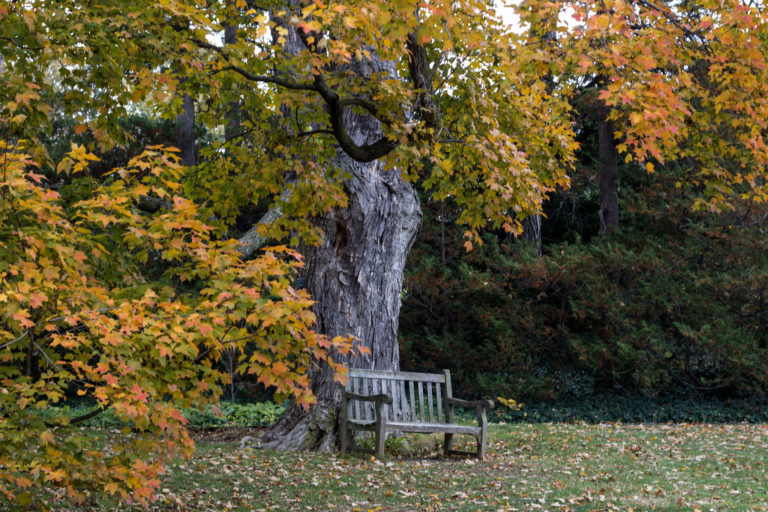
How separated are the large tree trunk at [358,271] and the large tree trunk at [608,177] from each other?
27.4ft

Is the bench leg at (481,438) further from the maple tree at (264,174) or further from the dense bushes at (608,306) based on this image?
the dense bushes at (608,306)

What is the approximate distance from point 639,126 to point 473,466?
359cm

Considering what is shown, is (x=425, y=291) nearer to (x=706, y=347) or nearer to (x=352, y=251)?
(x=706, y=347)

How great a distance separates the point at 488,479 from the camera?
6531 mm

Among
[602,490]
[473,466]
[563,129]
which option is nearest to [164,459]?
[602,490]

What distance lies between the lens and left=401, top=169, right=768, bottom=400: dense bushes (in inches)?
532

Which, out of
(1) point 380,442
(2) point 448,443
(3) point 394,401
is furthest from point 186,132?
(1) point 380,442

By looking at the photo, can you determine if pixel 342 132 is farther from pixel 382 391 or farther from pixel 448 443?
pixel 448 443

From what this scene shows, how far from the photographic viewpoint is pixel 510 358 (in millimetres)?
14711

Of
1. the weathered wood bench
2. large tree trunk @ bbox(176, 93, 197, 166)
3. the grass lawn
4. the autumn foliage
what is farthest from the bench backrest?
large tree trunk @ bbox(176, 93, 197, 166)

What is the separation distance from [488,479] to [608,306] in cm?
807

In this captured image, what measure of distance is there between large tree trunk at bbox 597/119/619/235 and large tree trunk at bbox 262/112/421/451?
8.36 metres

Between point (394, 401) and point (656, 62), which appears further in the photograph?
point (394, 401)

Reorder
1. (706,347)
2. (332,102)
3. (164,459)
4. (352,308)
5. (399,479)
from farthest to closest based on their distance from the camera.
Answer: (706,347)
(352,308)
(332,102)
(399,479)
(164,459)
